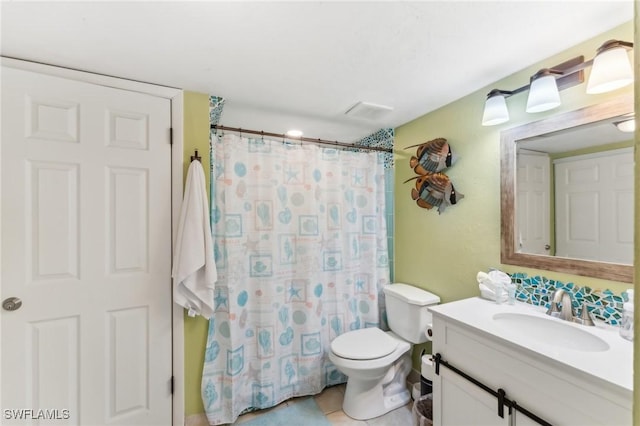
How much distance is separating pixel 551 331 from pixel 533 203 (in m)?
0.63

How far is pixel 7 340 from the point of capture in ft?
4.29

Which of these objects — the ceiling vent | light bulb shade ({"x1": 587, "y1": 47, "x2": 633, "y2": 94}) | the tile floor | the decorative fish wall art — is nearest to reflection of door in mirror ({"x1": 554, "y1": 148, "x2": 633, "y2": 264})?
light bulb shade ({"x1": 587, "y1": 47, "x2": 633, "y2": 94})

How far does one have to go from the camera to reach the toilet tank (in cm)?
187

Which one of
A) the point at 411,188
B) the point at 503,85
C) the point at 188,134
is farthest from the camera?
the point at 411,188

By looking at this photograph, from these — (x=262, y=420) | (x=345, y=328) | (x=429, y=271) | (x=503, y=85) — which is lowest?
(x=262, y=420)

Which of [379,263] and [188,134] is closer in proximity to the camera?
[188,134]

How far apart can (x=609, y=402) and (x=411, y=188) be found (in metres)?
1.58

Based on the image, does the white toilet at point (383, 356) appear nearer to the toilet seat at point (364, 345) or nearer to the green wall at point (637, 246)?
the toilet seat at point (364, 345)

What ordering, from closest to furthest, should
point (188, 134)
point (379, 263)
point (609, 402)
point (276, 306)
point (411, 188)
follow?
1. point (609, 402)
2. point (188, 134)
3. point (276, 306)
4. point (411, 188)
5. point (379, 263)

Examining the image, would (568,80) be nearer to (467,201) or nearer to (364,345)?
(467,201)

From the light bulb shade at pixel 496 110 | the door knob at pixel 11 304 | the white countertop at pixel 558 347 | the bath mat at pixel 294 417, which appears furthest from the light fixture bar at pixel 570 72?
the door knob at pixel 11 304

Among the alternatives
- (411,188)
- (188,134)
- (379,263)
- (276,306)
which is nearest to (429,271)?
(379,263)

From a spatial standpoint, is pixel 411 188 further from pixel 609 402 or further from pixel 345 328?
pixel 609 402

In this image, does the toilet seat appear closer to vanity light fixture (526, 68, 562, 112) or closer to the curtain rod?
the curtain rod
